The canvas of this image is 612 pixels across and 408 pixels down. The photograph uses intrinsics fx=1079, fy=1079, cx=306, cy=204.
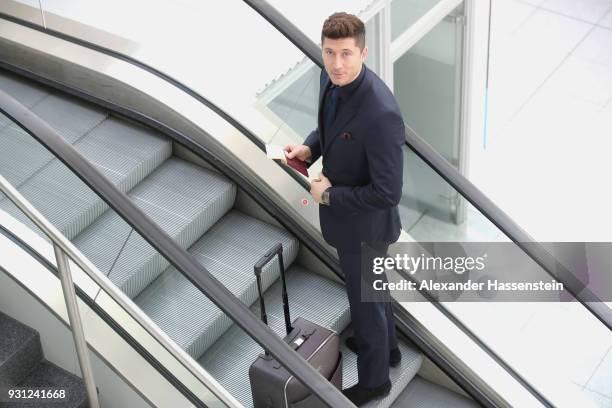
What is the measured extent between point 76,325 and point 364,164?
1.22 metres

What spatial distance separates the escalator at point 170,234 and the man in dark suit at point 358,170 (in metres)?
0.30

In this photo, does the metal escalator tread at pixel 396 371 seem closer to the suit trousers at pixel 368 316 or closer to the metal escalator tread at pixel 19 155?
the suit trousers at pixel 368 316

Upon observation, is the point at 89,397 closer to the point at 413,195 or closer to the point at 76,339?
the point at 76,339

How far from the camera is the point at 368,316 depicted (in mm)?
4418

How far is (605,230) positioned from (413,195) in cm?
288

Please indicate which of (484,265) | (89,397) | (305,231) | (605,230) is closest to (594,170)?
(605,230)

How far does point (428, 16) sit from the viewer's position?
7.17 meters

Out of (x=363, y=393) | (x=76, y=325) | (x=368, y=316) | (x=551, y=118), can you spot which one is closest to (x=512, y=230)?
(x=368, y=316)

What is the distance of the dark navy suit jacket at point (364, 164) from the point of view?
391cm

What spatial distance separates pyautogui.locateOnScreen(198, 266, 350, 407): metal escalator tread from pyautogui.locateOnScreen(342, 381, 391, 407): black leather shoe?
31 cm

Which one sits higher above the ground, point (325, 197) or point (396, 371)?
point (325, 197)

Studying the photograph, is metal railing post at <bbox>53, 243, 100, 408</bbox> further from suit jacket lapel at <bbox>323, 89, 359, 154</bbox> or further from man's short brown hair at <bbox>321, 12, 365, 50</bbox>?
man's short brown hair at <bbox>321, 12, 365, 50</bbox>

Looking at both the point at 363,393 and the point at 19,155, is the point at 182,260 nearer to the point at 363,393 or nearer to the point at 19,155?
the point at 19,155

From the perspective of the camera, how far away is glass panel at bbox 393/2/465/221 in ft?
24.1
